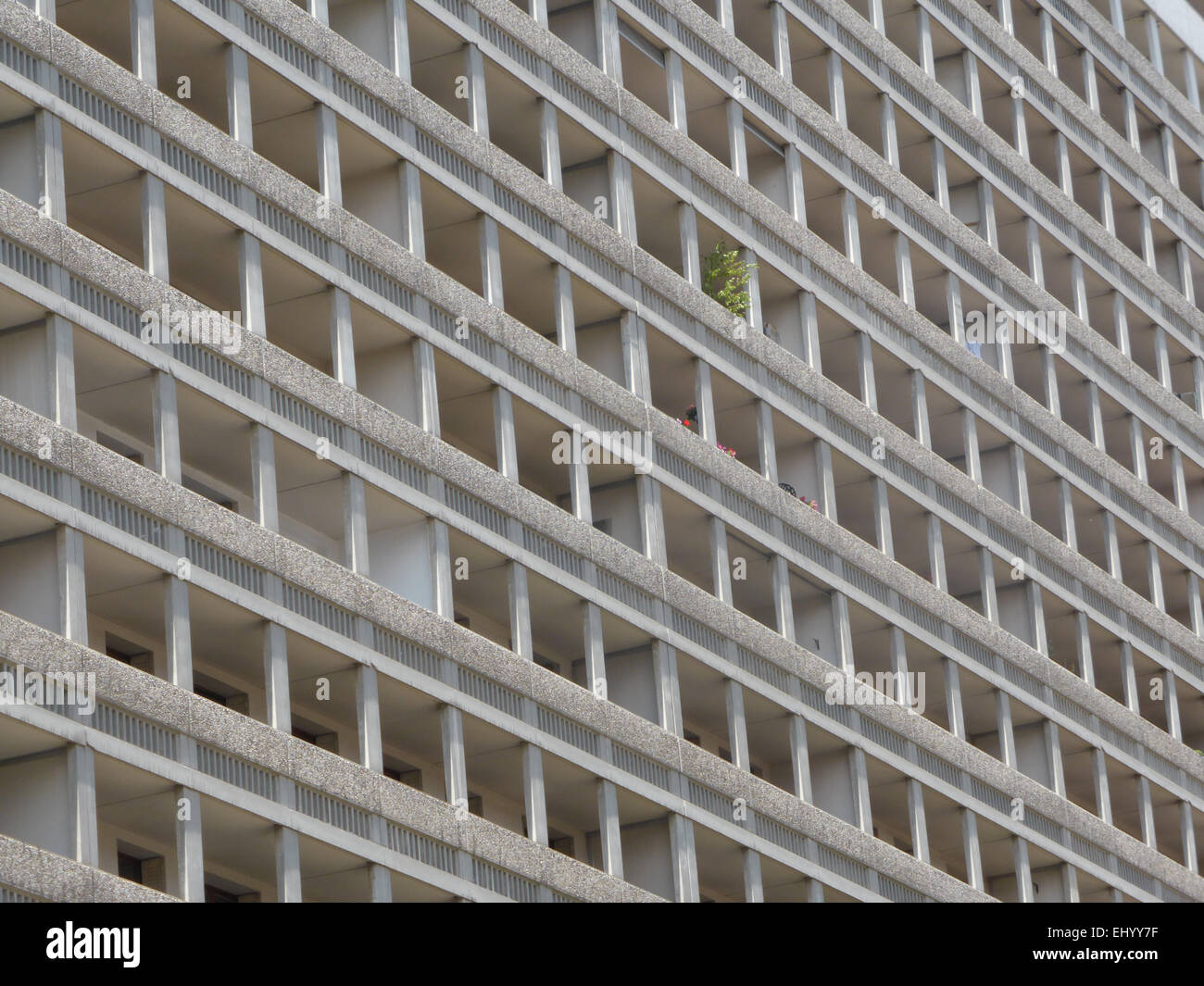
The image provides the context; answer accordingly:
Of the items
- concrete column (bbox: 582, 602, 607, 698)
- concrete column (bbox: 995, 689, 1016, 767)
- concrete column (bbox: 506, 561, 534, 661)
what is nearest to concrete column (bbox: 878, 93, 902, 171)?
concrete column (bbox: 995, 689, 1016, 767)

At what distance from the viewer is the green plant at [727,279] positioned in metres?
62.2

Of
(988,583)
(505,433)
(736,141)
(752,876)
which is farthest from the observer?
(988,583)

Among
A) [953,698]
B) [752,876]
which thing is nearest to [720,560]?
[752,876]

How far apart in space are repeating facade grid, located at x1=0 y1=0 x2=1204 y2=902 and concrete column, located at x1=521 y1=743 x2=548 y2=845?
100 millimetres

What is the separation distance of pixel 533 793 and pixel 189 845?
9481mm

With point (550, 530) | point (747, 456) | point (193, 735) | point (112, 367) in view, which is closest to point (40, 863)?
point (193, 735)

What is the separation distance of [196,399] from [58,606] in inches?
220

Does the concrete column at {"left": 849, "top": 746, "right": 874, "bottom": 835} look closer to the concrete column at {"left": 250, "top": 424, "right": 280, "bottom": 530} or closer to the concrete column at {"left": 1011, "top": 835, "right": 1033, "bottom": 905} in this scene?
the concrete column at {"left": 1011, "top": 835, "right": 1033, "bottom": 905}

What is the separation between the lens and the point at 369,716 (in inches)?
1847

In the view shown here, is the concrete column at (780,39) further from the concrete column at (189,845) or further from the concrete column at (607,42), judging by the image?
the concrete column at (189,845)

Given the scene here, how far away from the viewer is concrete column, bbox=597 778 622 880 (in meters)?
51.6

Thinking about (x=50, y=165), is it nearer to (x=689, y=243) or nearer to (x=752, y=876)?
(x=689, y=243)

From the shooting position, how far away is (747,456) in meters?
63.2
